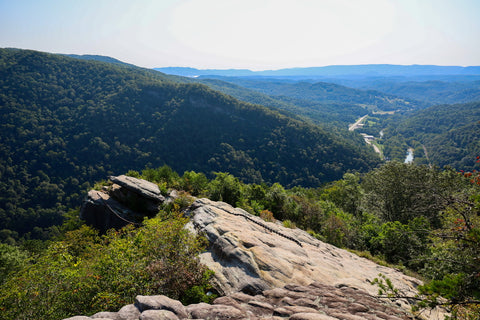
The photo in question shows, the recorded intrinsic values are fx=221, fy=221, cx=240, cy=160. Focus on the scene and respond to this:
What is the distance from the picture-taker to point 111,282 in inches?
367

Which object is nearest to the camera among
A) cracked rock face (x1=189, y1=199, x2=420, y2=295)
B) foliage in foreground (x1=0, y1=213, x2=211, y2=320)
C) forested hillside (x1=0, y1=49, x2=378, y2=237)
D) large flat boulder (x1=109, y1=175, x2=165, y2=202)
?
foliage in foreground (x1=0, y1=213, x2=211, y2=320)

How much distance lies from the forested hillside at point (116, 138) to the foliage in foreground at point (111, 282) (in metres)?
109

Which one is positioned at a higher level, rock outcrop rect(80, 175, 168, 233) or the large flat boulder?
the large flat boulder

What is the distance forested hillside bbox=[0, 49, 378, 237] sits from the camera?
358ft

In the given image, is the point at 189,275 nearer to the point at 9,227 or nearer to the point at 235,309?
the point at 235,309

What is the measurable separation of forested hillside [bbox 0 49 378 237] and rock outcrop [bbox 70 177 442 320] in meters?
110

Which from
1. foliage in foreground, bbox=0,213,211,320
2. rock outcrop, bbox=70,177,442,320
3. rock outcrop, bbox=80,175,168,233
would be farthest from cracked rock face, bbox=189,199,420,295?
rock outcrop, bbox=80,175,168,233

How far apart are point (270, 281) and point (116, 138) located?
157344 millimetres

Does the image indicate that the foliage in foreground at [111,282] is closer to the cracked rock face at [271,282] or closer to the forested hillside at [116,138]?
the cracked rock face at [271,282]

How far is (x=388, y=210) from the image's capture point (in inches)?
1320

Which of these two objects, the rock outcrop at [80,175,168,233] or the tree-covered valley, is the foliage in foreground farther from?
the rock outcrop at [80,175,168,233]

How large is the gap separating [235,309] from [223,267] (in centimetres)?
386

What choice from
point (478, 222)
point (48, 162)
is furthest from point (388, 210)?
point (48, 162)

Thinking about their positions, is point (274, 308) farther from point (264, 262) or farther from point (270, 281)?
point (264, 262)
